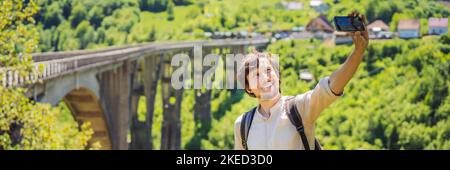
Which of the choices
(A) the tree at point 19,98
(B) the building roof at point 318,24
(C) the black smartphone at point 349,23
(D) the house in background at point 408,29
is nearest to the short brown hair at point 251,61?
(C) the black smartphone at point 349,23

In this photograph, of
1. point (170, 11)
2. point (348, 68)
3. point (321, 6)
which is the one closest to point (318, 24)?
point (321, 6)

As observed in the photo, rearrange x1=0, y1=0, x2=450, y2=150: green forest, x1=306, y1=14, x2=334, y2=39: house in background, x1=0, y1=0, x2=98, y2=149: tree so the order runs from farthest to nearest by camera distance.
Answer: x1=306, y1=14, x2=334, y2=39: house in background, x1=0, y1=0, x2=450, y2=150: green forest, x1=0, y1=0, x2=98, y2=149: tree

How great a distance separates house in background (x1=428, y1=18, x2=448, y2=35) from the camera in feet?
50.7

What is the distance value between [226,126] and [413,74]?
25446 mm

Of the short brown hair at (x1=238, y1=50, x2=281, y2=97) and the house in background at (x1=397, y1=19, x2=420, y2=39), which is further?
the house in background at (x1=397, y1=19, x2=420, y2=39)

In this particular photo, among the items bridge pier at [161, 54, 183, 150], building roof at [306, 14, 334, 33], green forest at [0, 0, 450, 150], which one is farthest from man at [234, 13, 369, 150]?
bridge pier at [161, 54, 183, 150]

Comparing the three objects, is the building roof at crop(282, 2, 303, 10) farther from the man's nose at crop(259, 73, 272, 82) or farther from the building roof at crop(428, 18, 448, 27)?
the man's nose at crop(259, 73, 272, 82)

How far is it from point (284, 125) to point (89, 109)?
32785 mm

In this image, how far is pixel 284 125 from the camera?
217 inches

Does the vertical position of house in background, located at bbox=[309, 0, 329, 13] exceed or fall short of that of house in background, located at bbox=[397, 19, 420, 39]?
it falls short

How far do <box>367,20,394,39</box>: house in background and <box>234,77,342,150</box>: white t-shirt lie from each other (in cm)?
1375

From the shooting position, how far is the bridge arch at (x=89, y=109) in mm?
36606
